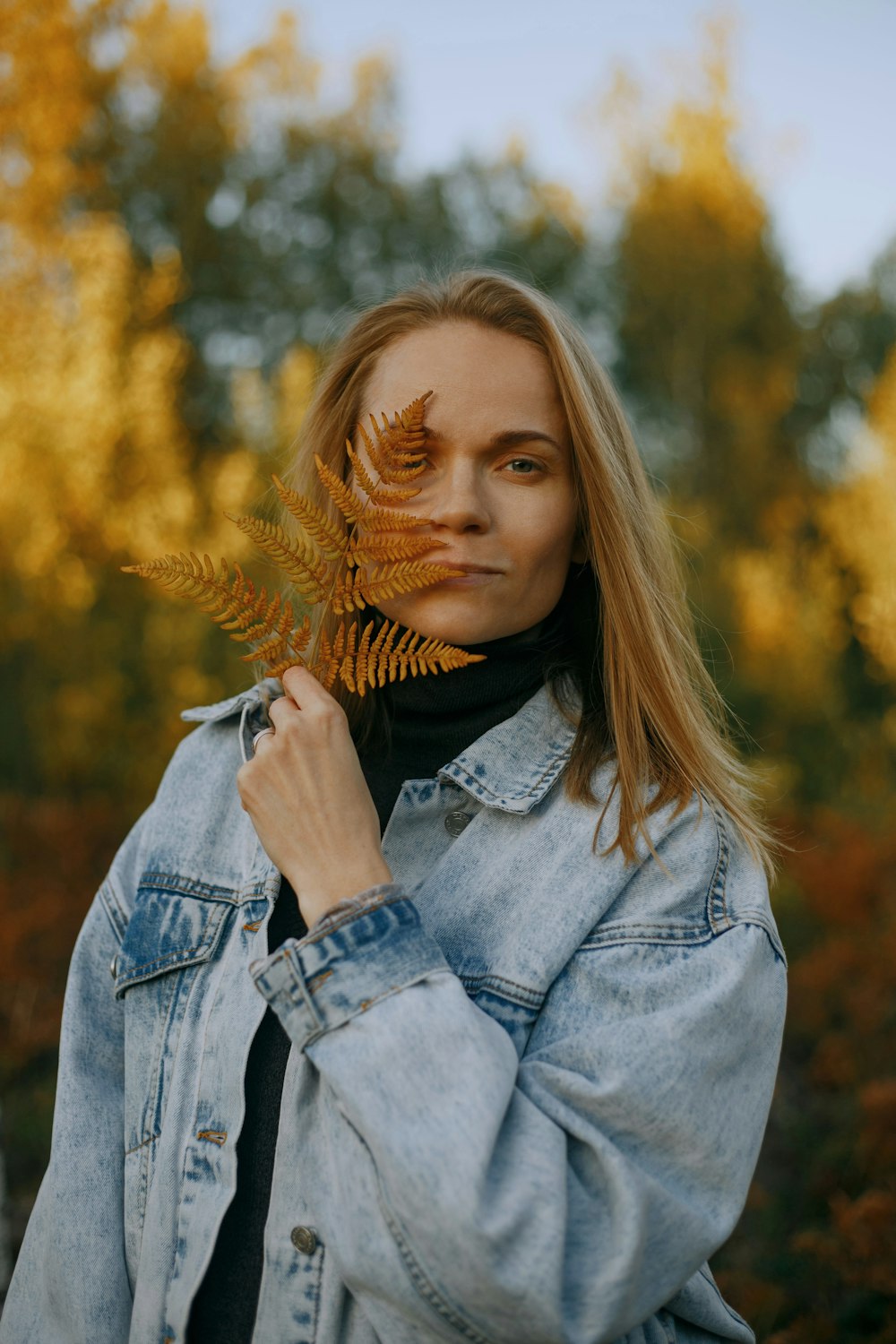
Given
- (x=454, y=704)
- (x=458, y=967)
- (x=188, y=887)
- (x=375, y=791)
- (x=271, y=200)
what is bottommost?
(x=458, y=967)

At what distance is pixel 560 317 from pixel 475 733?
72cm

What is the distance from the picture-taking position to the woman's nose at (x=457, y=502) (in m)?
1.54

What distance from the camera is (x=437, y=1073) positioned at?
1.21 metres

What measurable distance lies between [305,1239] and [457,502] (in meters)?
1.04

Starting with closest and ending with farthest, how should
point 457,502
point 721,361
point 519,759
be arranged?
1. point 457,502
2. point 519,759
3. point 721,361

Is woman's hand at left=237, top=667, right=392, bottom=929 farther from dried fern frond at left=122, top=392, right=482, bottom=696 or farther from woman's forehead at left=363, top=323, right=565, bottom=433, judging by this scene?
woman's forehead at left=363, top=323, right=565, bottom=433

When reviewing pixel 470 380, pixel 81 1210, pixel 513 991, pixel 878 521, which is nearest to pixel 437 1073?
pixel 513 991

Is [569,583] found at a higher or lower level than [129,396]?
lower

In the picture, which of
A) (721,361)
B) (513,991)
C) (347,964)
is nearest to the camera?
(347,964)

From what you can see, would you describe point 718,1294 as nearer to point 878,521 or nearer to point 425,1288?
point 425,1288

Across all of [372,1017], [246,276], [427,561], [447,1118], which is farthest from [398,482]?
[246,276]

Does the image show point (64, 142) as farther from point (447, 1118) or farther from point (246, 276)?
point (447, 1118)

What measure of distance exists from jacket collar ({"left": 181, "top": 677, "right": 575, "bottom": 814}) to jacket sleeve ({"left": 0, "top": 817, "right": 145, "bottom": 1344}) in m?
0.69

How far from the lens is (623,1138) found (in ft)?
4.19
